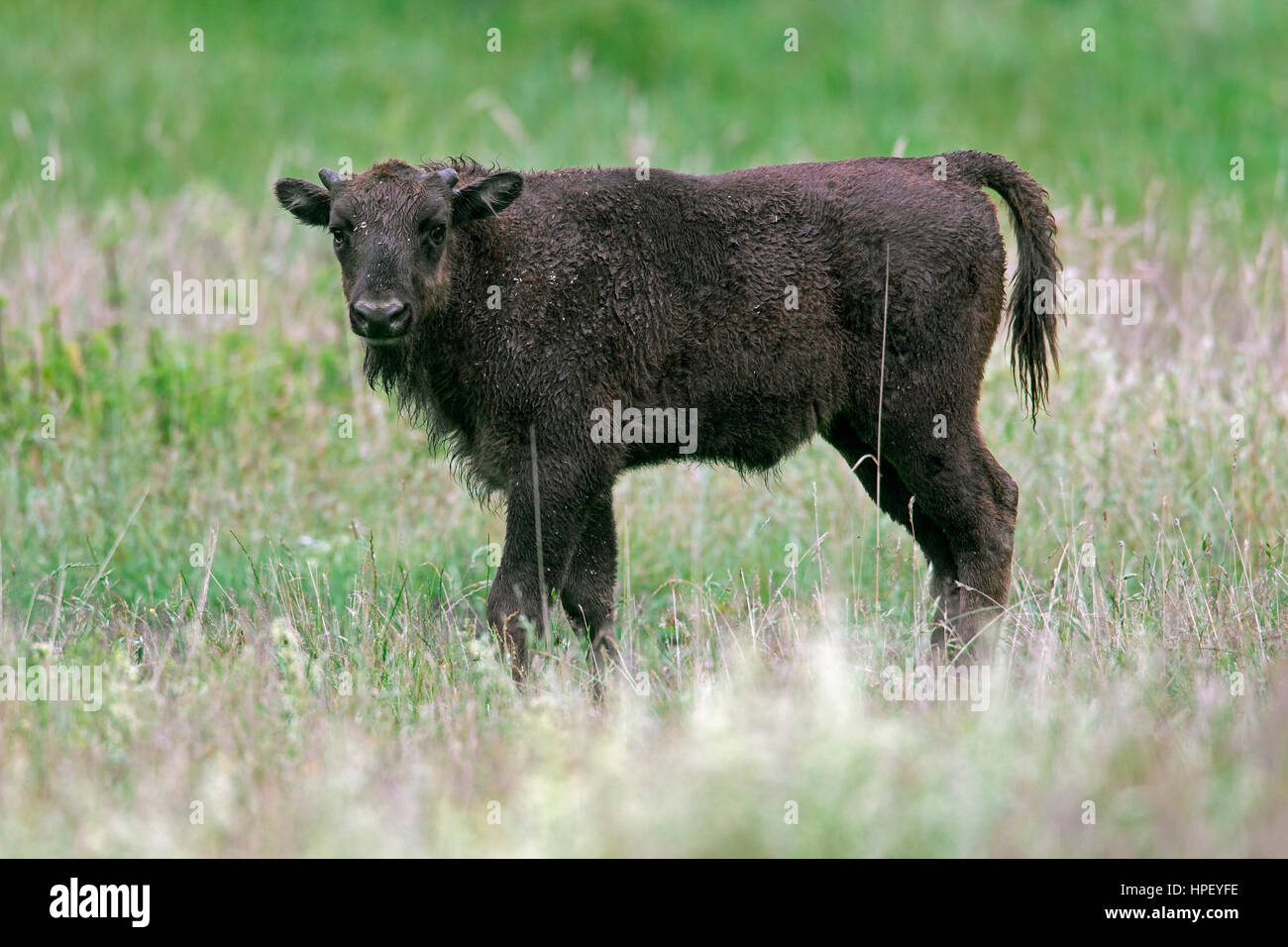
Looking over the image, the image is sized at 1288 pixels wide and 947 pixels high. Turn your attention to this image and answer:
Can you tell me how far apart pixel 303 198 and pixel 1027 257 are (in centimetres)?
312

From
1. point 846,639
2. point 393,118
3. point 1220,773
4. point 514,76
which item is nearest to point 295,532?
point 846,639

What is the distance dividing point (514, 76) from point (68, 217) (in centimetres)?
631

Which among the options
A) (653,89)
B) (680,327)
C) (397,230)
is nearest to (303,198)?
(397,230)

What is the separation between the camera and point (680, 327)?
5.96 meters

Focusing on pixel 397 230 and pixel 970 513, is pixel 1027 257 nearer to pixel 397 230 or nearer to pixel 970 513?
pixel 970 513

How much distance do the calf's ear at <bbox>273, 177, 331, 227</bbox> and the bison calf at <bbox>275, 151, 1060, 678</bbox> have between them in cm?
1
